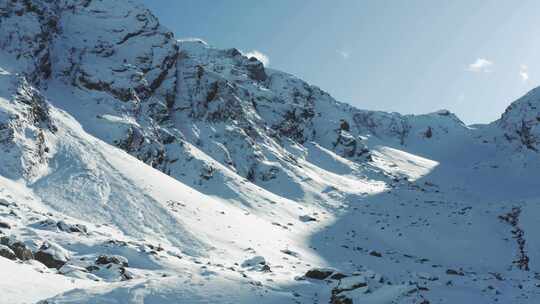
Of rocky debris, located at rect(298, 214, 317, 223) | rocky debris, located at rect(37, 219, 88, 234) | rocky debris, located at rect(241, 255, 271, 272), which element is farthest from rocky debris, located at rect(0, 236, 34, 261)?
rocky debris, located at rect(298, 214, 317, 223)

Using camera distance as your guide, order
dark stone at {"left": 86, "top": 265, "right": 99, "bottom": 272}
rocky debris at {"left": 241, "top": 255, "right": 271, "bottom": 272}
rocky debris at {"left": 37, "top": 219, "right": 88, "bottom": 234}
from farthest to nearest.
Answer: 1. rocky debris at {"left": 241, "top": 255, "right": 271, "bottom": 272}
2. rocky debris at {"left": 37, "top": 219, "right": 88, "bottom": 234}
3. dark stone at {"left": 86, "top": 265, "right": 99, "bottom": 272}

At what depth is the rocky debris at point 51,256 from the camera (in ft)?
72.4

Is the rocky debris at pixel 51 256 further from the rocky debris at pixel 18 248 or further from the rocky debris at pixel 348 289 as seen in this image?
the rocky debris at pixel 348 289

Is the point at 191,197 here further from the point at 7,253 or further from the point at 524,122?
the point at 524,122

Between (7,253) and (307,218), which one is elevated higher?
(307,218)

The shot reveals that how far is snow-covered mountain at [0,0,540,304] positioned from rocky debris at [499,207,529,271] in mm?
209

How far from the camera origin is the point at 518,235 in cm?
4909

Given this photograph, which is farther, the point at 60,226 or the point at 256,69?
the point at 256,69

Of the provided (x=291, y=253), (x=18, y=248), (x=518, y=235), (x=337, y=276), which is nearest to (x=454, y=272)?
(x=291, y=253)

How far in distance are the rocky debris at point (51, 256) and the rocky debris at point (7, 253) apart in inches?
67.5

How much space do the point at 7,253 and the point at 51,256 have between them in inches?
87.9

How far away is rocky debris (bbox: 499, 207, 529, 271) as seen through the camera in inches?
1615

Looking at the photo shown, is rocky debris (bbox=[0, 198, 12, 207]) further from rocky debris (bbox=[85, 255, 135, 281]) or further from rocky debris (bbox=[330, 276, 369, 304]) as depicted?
rocky debris (bbox=[330, 276, 369, 304])

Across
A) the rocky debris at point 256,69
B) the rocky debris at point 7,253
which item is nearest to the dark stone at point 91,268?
the rocky debris at point 7,253
